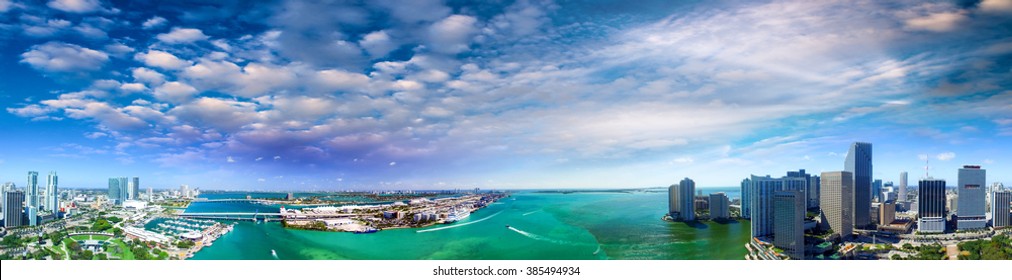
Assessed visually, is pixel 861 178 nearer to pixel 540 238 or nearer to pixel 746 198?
pixel 746 198

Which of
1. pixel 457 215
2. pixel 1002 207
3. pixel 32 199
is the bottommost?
pixel 457 215

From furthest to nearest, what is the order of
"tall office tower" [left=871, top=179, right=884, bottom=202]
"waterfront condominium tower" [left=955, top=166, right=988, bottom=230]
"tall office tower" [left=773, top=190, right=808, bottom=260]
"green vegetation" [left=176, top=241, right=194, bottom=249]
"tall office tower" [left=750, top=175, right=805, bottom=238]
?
1. "tall office tower" [left=871, top=179, right=884, bottom=202]
2. "waterfront condominium tower" [left=955, top=166, right=988, bottom=230]
3. "tall office tower" [left=750, top=175, right=805, bottom=238]
4. "tall office tower" [left=773, top=190, right=808, bottom=260]
5. "green vegetation" [left=176, top=241, right=194, bottom=249]

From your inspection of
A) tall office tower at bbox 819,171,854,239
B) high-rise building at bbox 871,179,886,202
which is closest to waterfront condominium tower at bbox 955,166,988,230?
high-rise building at bbox 871,179,886,202

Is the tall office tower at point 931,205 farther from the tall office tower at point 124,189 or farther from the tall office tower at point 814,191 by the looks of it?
the tall office tower at point 124,189

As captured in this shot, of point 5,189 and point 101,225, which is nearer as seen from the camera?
point 5,189

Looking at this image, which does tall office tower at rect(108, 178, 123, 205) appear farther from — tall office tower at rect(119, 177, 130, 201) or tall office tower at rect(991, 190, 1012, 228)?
tall office tower at rect(991, 190, 1012, 228)

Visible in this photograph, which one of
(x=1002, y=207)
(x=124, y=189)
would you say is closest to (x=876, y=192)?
(x=1002, y=207)
